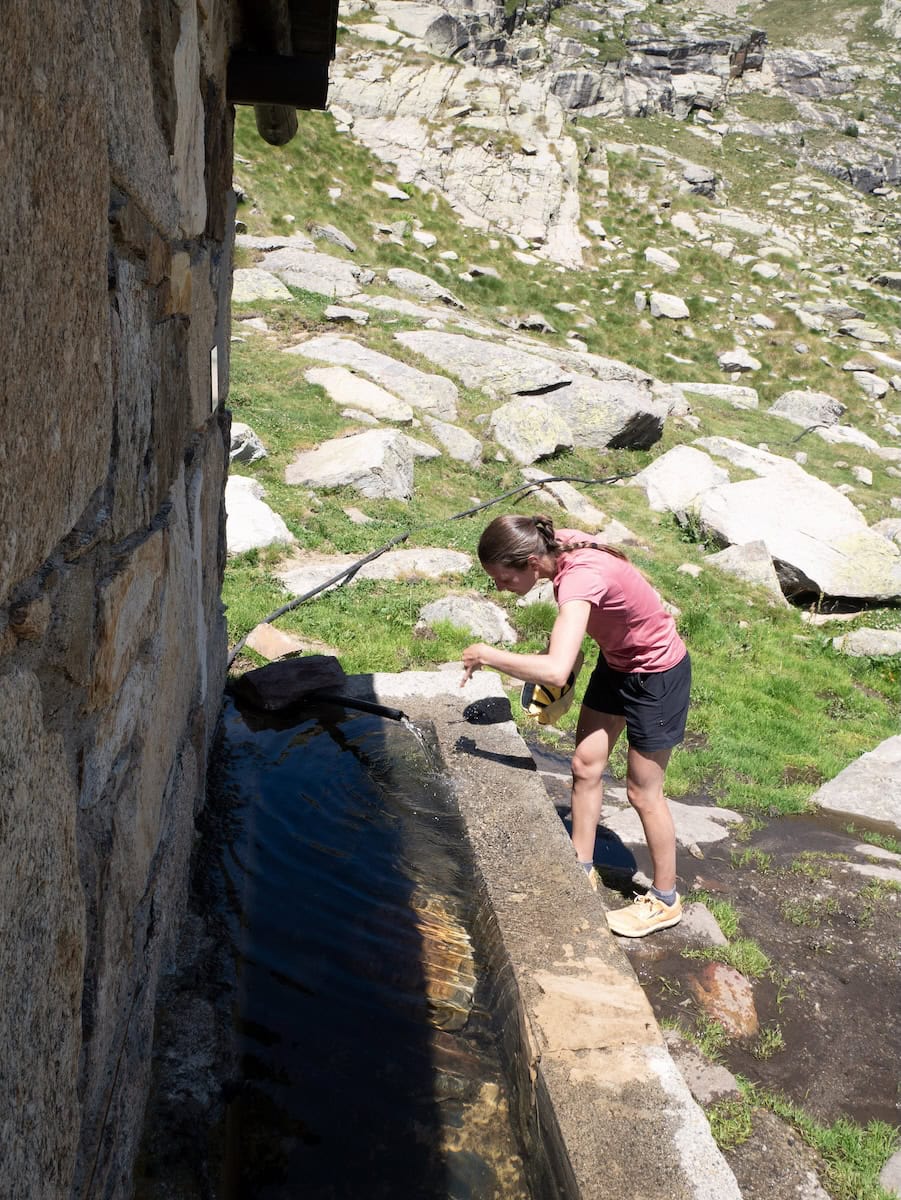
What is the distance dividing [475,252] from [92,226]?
20.3 metres

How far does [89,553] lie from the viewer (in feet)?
4.04

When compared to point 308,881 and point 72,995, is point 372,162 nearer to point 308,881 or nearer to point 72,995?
point 308,881

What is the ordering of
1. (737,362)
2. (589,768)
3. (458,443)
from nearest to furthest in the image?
1. (589,768)
2. (458,443)
3. (737,362)

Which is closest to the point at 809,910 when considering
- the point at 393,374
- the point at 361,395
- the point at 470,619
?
the point at 470,619

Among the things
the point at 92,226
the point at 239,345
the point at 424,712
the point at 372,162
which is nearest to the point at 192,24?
the point at 92,226

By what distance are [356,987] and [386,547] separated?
5092 mm

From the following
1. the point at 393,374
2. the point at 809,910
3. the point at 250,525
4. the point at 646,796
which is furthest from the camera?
the point at 393,374

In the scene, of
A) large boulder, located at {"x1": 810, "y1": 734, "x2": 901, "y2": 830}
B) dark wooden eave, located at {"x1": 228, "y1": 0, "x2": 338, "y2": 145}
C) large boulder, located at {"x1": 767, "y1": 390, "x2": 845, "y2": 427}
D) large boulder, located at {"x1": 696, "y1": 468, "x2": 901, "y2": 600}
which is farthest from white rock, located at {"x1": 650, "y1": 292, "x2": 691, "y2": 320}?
dark wooden eave, located at {"x1": 228, "y1": 0, "x2": 338, "y2": 145}

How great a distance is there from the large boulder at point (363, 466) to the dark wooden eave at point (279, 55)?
4.97 meters

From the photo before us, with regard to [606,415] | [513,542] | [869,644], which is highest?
[513,542]

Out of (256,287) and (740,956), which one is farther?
(256,287)

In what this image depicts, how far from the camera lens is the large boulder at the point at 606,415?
12148 millimetres

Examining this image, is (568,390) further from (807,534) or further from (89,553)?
(89,553)

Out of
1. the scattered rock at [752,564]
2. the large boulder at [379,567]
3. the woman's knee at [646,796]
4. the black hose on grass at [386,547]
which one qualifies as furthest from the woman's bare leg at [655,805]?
the scattered rock at [752,564]
